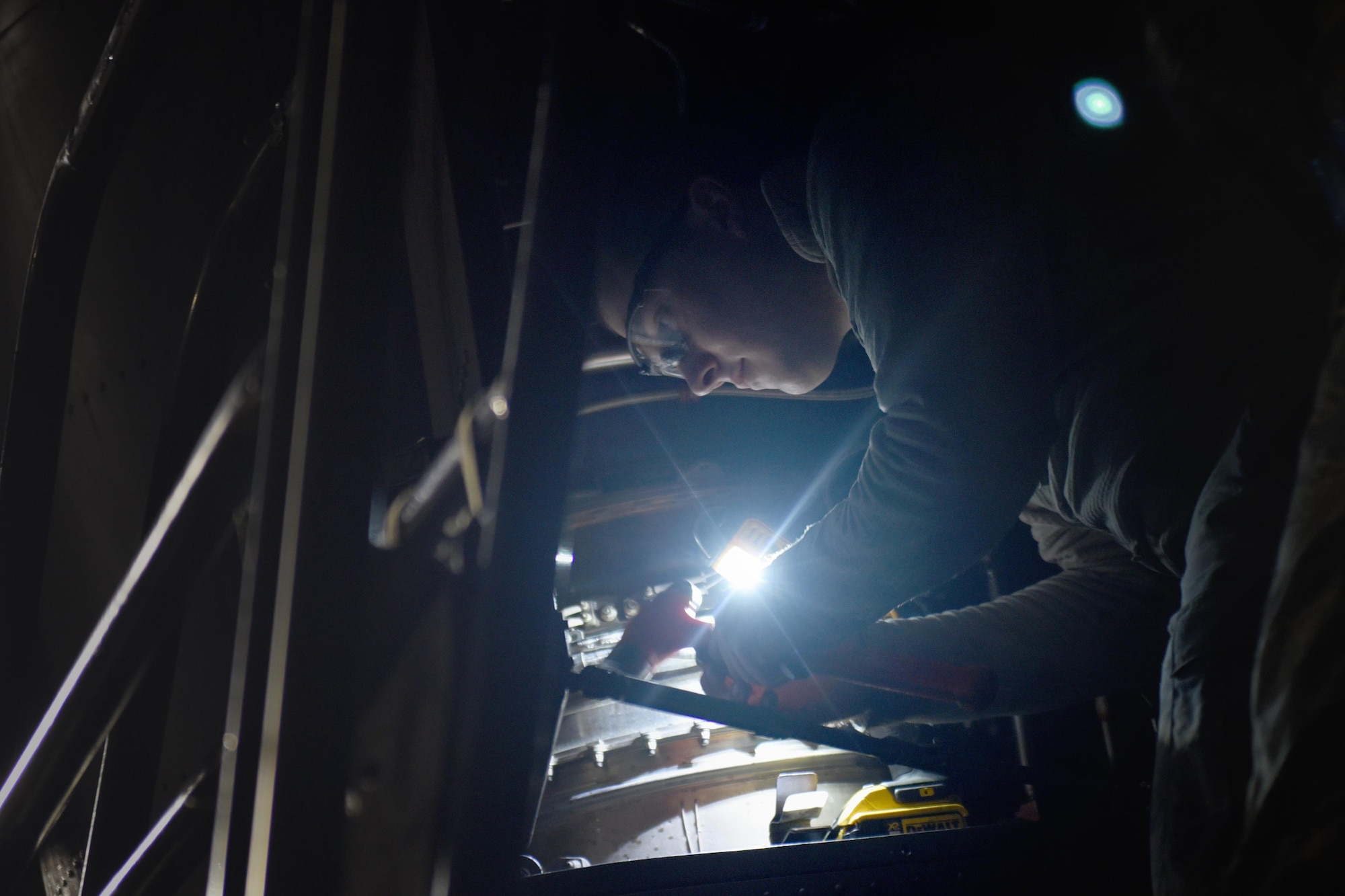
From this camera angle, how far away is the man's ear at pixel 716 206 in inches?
63.0

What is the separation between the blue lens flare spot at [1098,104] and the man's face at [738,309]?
1.94 feet

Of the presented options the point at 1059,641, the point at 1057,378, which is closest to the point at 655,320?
the point at 1057,378

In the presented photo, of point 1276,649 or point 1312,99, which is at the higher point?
point 1312,99

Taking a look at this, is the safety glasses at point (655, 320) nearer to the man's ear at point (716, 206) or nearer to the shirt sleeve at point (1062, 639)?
the man's ear at point (716, 206)

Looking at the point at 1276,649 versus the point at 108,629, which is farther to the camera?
the point at 108,629

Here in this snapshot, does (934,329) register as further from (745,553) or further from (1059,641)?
(1059,641)

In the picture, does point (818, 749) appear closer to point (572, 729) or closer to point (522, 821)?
point (572, 729)

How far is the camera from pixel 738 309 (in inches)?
64.5

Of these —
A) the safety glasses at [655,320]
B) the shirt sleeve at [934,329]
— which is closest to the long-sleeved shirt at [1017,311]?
the shirt sleeve at [934,329]

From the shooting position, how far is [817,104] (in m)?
1.60

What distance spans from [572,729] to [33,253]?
Answer: 4.71ft

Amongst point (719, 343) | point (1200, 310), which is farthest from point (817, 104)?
point (1200, 310)

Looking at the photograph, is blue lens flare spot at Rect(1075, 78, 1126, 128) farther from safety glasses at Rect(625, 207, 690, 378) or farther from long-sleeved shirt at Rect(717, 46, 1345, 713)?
safety glasses at Rect(625, 207, 690, 378)

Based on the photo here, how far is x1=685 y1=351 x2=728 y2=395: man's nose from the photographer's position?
1744 millimetres
